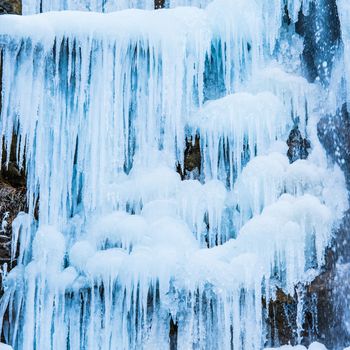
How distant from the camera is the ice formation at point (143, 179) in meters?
5.65

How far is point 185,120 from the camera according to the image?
6059 mm

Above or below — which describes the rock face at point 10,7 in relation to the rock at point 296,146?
above

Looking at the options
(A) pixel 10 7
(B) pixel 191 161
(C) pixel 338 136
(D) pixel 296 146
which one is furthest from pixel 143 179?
(A) pixel 10 7

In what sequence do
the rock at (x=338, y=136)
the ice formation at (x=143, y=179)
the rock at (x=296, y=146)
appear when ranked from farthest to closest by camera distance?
the rock at (x=296, y=146) < the rock at (x=338, y=136) < the ice formation at (x=143, y=179)

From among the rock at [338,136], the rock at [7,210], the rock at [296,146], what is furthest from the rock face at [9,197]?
the rock at [338,136]

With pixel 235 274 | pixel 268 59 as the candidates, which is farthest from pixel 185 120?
pixel 235 274

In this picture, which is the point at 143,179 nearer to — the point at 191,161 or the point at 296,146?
the point at 191,161

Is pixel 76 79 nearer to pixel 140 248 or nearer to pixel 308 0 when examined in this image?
pixel 140 248

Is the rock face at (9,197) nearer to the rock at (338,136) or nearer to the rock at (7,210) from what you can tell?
the rock at (7,210)

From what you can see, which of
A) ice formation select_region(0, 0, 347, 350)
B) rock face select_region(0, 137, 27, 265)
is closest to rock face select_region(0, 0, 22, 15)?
ice formation select_region(0, 0, 347, 350)

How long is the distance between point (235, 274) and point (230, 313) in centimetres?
35

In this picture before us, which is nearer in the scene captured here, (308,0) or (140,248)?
(140,248)

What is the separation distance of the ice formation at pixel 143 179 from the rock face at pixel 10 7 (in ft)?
1.50

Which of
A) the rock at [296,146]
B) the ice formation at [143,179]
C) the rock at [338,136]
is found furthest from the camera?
the rock at [296,146]
